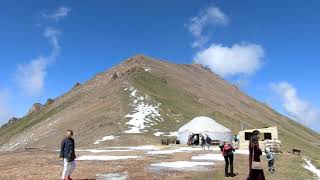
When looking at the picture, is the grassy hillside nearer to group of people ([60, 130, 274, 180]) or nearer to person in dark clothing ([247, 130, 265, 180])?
group of people ([60, 130, 274, 180])

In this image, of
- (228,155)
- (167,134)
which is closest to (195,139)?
(167,134)

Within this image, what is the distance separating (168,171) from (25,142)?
79208 mm

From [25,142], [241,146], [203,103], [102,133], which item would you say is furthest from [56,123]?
[241,146]

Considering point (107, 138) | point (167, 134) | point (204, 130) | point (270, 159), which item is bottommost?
point (270, 159)

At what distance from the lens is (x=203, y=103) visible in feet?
427

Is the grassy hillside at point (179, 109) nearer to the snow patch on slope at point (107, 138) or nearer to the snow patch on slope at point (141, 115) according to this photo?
the snow patch on slope at point (141, 115)

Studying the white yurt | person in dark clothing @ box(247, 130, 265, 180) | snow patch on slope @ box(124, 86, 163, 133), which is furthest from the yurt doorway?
person in dark clothing @ box(247, 130, 265, 180)

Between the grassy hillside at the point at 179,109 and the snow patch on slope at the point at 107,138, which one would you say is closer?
the snow patch on slope at the point at 107,138

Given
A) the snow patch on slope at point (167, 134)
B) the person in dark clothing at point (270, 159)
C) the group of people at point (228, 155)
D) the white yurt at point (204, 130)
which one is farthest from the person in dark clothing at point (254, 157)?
the snow patch on slope at point (167, 134)

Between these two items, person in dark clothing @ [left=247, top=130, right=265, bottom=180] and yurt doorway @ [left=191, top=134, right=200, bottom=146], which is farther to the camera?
yurt doorway @ [left=191, top=134, right=200, bottom=146]

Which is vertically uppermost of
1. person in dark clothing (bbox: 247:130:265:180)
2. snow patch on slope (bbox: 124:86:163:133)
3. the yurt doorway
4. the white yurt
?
snow patch on slope (bbox: 124:86:163:133)

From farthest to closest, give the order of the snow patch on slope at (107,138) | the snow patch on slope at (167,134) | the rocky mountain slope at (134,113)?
the rocky mountain slope at (134,113) → the snow patch on slope at (167,134) → the snow patch on slope at (107,138)

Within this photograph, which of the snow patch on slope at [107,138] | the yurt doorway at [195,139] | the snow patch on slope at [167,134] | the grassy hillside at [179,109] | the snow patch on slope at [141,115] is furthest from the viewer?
the grassy hillside at [179,109]

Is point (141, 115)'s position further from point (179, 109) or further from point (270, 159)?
point (270, 159)
